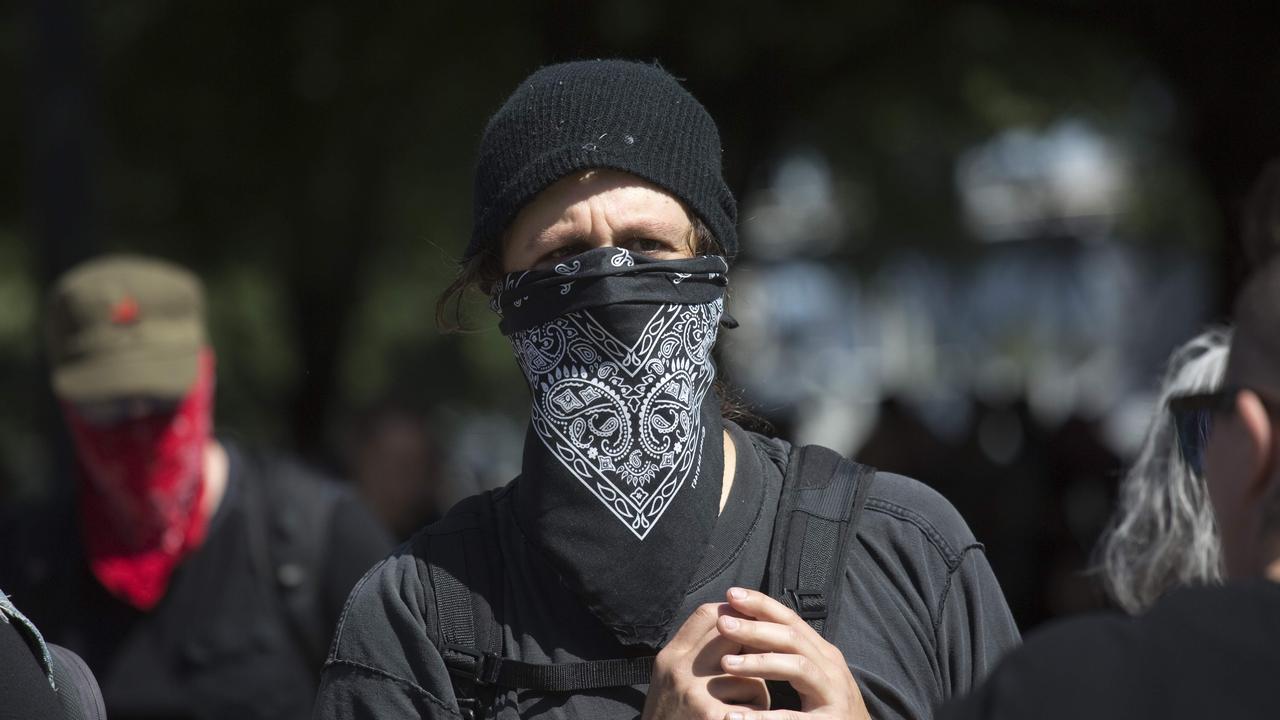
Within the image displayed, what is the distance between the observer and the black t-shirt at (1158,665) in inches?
55.7

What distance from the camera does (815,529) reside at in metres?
2.28

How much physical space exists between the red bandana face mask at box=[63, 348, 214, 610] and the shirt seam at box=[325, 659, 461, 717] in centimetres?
163

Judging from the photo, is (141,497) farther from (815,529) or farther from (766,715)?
(766,715)

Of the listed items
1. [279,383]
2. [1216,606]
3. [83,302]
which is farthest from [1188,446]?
[279,383]

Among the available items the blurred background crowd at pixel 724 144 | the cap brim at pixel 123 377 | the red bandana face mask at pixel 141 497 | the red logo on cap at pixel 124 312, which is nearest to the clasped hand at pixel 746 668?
the blurred background crowd at pixel 724 144

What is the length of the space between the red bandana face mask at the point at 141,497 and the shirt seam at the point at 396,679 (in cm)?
163

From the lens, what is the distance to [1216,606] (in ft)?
4.83

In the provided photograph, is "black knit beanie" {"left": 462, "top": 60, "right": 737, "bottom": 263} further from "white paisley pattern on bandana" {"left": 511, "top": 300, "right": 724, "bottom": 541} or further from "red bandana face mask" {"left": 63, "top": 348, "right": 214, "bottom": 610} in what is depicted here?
"red bandana face mask" {"left": 63, "top": 348, "right": 214, "bottom": 610}

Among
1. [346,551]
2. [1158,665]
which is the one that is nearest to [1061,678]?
[1158,665]

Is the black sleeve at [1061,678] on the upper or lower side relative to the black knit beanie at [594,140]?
lower

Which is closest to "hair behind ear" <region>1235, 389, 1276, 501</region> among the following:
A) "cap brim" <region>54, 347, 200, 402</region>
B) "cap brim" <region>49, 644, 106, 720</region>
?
"cap brim" <region>49, 644, 106, 720</region>

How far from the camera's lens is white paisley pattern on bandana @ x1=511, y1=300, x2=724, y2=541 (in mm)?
2312

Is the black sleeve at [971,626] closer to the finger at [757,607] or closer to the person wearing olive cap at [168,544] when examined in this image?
the finger at [757,607]

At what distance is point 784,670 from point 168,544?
2.25 meters
